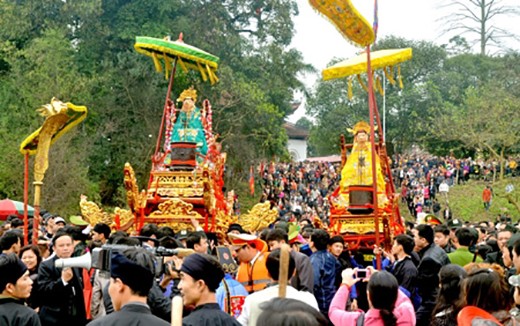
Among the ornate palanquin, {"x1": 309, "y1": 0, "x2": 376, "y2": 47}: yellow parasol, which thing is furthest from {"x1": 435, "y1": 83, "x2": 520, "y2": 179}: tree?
{"x1": 309, "y1": 0, "x2": 376, "y2": 47}: yellow parasol

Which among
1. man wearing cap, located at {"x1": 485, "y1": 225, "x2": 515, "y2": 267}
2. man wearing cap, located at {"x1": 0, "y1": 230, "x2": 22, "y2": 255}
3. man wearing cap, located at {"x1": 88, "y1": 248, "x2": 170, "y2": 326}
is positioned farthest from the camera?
man wearing cap, located at {"x1": 485, "y1": 225, "x2": 515, "y2": 267}

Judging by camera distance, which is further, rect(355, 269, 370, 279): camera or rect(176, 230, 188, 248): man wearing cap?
rect(176, 230, 188, 248): man wearing cap

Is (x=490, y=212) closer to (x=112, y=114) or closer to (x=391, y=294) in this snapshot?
(x=112, y=114)

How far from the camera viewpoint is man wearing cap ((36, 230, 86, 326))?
6715 millimetres

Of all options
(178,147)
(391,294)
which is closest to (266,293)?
(391,294)

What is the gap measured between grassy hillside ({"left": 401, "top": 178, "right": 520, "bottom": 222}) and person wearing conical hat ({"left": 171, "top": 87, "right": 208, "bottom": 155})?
18.2 m

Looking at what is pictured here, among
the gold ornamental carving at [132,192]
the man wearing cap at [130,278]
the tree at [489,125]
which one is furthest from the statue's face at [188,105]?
the tree at [489,125]

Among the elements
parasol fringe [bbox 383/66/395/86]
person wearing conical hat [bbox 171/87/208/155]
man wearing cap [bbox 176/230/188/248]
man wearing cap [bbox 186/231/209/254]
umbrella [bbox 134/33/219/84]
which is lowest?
man wearing cap [bbox 176/230/188/248]

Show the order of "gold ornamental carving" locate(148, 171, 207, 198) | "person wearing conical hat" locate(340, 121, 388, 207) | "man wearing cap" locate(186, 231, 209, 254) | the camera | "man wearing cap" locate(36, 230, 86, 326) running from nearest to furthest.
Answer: the camera → "man wearing cap" locate(36, 230, 86, 326) → "man wearing cap" locate(186, 231, 209, 254) → "person wearing conical hat" locate(340, 121, 388, 207) → "gold ornamental carving" locate(148, 171, 207, 198)

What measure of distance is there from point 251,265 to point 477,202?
1194 inches

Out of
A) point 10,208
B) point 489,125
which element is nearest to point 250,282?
point 10,208

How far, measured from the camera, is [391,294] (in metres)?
5.16

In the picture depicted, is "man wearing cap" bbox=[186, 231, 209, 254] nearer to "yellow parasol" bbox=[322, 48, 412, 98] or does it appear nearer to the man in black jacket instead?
the man in black jacket

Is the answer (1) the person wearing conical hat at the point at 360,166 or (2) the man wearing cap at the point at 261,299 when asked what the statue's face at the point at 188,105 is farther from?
(2) the man wearing cap at the point at 261,299
